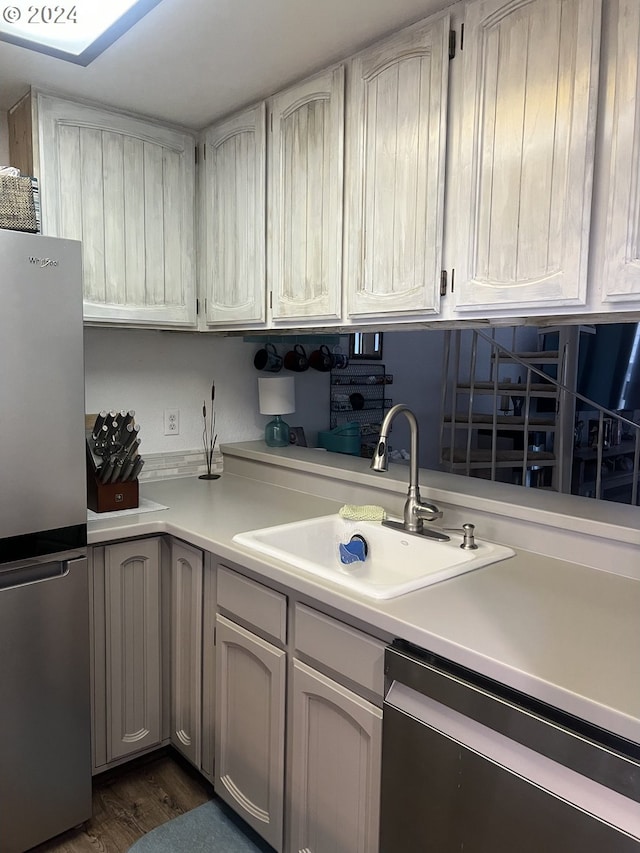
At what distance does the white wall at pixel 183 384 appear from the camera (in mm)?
2412

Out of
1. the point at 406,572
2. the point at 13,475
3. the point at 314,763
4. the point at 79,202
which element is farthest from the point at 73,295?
the point at 314,763

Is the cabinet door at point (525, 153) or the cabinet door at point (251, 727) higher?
the cabinet door at point (525, 153)

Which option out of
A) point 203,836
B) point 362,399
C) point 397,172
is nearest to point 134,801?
point 203,836

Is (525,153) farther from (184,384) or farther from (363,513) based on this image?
(184,384)

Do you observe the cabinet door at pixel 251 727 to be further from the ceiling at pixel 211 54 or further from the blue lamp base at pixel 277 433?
the ceiling at pixel 211 54

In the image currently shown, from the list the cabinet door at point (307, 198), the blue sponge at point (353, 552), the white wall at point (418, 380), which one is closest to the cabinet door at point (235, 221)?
the cabinet door at point (307, 198)

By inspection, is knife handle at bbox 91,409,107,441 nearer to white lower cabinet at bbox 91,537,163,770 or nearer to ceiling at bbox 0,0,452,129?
white lower cabinet at bbox 91,537,163,770

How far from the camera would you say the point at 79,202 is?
205 centimetres

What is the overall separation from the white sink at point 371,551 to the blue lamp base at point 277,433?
0.82 metres

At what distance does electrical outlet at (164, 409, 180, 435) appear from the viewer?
2.58 metres

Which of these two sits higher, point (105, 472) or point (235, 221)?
point (235, 221)

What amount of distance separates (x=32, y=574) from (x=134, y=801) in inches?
34.9

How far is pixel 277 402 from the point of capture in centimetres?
262

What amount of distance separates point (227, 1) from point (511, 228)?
2.99 feet
